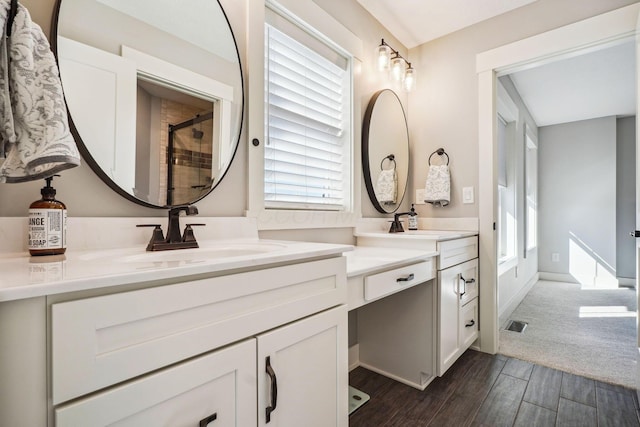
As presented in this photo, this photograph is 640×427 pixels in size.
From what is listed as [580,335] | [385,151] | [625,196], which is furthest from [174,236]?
[625,196]

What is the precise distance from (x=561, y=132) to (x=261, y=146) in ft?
16.9

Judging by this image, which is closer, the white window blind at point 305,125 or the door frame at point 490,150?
the white window blind at point 305,125

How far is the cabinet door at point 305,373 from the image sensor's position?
2.62ft

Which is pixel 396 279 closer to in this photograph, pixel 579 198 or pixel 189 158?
pixel 189 158

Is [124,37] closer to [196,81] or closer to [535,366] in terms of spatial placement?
[196,81]

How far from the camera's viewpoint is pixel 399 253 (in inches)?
65.9

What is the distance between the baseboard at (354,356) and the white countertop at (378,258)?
66 centimetres

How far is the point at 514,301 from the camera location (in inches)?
129

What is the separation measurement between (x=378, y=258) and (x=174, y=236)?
92 centimetres

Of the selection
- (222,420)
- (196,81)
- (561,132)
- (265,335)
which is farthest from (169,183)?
(561,132)

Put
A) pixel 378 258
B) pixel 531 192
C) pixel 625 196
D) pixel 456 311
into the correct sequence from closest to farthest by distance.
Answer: pixel 378 258 → pixel 456 311 → pixel 625 196 → pixel 531 192

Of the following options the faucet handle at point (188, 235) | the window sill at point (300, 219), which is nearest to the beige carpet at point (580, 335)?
the window sill at point (300, 219)

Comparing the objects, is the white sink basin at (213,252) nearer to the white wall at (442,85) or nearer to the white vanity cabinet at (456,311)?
the white wall at (442,85)

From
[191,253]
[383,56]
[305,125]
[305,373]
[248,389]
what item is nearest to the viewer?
[248,389]
